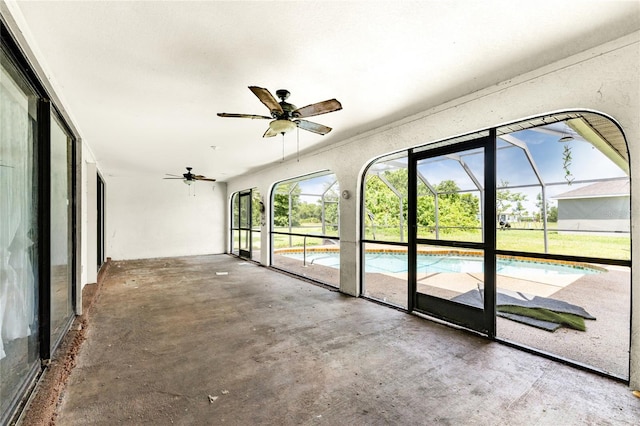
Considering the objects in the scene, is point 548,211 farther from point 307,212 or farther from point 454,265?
point 307,212

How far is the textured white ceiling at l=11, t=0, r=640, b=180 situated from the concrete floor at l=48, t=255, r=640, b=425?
268cm

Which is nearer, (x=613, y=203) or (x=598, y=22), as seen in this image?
(x=598, y=22)

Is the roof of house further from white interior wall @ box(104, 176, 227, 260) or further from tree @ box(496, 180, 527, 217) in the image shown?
white interior wall @ box(104, 176, 227, 260)

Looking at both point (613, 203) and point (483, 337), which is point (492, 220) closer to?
point (483, 337)

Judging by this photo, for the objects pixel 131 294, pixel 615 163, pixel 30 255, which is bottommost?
pixel 131 294

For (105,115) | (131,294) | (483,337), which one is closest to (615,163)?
(483,337)

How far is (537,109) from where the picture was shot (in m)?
2.78

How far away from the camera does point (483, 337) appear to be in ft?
10.7

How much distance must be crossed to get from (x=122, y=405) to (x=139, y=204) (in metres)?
8.64

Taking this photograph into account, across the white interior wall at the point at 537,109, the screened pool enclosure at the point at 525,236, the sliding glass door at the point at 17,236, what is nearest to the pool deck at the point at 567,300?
the screened pool enclosure at the point at 525,236

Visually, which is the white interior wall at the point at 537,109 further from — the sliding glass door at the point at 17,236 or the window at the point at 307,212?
the window at the point at 307,212

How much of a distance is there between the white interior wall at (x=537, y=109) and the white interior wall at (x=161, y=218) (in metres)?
6.90

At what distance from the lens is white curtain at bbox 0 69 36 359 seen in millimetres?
1658

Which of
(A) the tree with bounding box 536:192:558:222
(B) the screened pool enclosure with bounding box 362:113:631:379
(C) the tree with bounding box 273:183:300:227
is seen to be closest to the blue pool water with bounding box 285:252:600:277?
(B) the screened pool enclosure with bounding box 362:113:631:379
